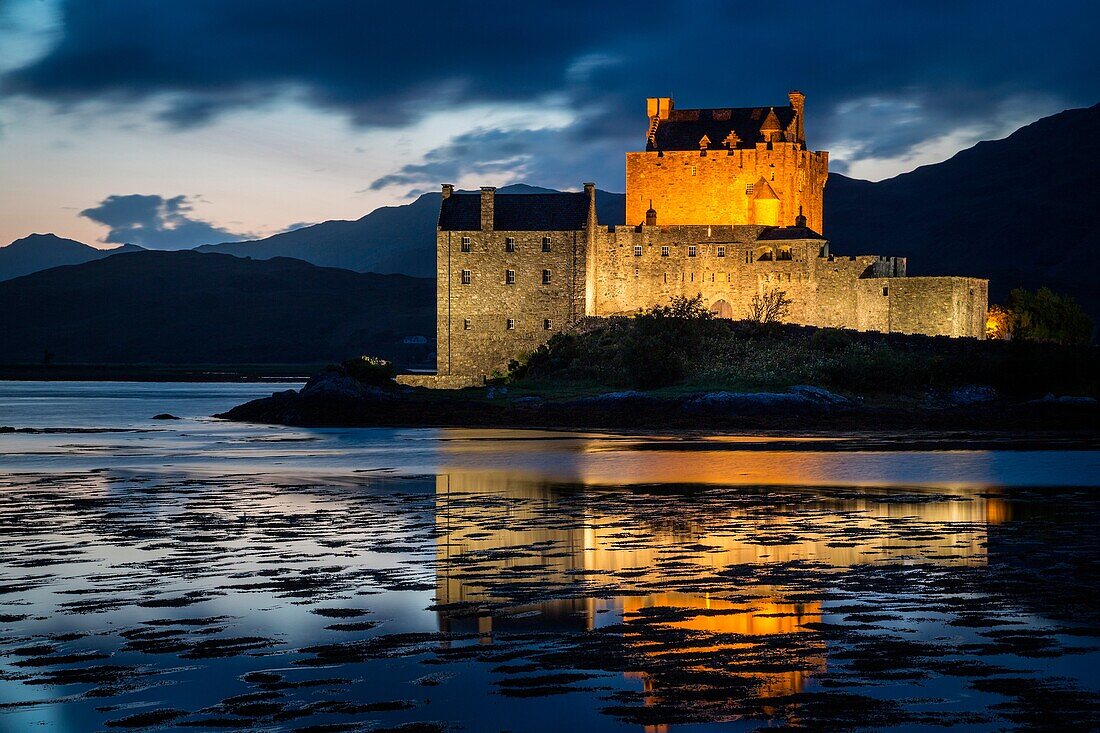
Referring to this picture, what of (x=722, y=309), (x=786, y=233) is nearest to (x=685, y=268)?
(x=722, y=309)

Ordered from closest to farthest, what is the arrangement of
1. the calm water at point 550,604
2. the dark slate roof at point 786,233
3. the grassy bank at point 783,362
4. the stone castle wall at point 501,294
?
1. the calm water at point 550,604
2. the grassy bank at point 783,362
3. the stone castle wall at point 501,294
4. the dark slate roof at point 786,233

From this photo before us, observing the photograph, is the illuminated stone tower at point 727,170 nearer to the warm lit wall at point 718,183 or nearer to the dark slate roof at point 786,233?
the warm lit wall at point 718,183

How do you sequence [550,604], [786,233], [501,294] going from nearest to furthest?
[550,604] < [501,294] < [786,233]

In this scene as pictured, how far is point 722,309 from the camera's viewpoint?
69312 mm

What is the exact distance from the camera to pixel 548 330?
64500 mm

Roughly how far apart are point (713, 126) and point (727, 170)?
3.94 metres

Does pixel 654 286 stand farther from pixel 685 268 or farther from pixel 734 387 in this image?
pixel 734 387

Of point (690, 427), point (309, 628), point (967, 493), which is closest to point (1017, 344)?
point (690, 427)

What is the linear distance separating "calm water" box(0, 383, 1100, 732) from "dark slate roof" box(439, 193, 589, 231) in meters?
40.4

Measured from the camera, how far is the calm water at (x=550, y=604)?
8773 millimetres

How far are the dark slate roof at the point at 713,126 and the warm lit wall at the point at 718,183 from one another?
116 centimetres

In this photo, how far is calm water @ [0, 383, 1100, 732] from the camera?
8.77 metres

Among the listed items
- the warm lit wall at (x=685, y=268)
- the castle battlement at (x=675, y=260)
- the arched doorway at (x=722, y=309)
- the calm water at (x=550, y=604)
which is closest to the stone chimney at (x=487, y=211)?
the castle battlement at (x=675, y=260)

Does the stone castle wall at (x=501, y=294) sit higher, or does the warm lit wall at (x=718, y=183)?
the warm lit wall at (x=718, y=183)
